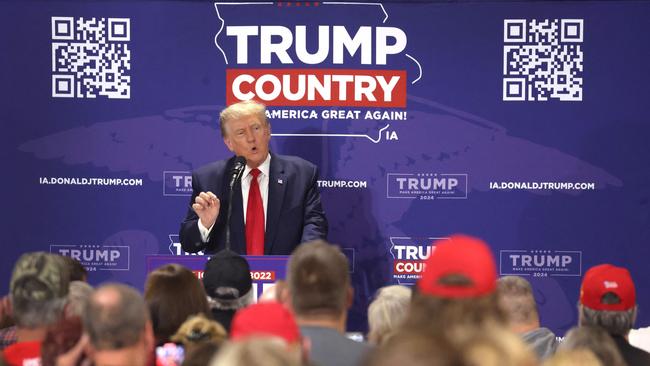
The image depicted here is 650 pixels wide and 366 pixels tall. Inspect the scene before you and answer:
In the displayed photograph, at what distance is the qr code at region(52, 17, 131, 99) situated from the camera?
255 inches

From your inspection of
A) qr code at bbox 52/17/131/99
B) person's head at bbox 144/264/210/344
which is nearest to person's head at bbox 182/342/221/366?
person's head at bbox 144/264/210/344

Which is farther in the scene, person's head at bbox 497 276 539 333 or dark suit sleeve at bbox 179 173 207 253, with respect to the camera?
dark suit sleeve at bbox 179 173 207 253

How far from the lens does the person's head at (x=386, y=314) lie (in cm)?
351

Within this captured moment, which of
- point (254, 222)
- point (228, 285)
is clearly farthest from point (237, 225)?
point (228, 285)

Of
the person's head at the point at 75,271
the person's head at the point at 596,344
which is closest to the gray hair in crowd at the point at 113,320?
the person's head at the point at 596,344

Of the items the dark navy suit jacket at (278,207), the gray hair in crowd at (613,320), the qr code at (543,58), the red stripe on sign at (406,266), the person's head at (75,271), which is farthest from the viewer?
the red stripe on sign at (406,266)

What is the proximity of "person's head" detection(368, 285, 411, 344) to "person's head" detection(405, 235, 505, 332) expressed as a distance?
113cm

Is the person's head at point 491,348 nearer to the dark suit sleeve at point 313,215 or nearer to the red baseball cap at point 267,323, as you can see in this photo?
the red baseball cap at point 267,323

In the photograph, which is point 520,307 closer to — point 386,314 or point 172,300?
point 386,314

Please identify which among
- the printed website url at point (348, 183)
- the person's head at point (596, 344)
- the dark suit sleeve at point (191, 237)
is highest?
the printed website url at point (348, 183)

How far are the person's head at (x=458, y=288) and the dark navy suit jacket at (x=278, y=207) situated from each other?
134 inches

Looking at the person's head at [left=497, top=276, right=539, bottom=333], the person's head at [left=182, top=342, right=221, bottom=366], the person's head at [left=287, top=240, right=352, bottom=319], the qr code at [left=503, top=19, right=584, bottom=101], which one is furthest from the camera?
the qr code at [left=503, top=19, right=584, bottom=101]

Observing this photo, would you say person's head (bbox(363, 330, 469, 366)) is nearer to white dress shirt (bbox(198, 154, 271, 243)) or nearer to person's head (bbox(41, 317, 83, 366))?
person's head (bbox(41, 317, 83, 366))

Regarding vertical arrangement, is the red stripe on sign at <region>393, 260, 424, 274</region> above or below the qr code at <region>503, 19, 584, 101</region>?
below
